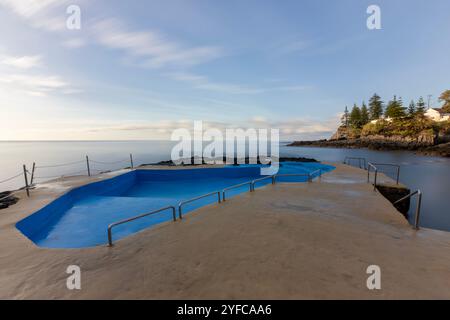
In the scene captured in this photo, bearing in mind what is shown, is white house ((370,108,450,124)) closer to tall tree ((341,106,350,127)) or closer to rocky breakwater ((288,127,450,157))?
rocky breakwater ((288,127,450,157))

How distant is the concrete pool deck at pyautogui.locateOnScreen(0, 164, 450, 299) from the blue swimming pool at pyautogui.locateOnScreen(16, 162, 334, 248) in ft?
3.95

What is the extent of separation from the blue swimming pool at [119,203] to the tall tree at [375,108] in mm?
59314

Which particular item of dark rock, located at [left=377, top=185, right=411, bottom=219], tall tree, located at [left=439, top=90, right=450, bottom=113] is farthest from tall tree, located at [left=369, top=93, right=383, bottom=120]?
dark rock, located at [left=377, top=185, right=411, bottom=219]

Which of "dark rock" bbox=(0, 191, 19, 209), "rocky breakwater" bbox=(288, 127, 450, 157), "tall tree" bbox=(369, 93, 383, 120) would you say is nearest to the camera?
"dark rock" bbox=(0, 191, 19, 209)

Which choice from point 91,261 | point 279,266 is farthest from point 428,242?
point 91,261

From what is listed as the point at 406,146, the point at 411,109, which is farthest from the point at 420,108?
the point at 406,146

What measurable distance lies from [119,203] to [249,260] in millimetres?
7110

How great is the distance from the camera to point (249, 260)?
2816 mm

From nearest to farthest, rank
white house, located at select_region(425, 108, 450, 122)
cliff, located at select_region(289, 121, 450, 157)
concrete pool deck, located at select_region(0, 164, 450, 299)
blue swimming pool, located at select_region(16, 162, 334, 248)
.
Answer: concrete pool deck, located at select_region(0, 164, 450, 299), blue swimming pool, located at select_region(16, 162, 334, 248), cliff, located at select_region(289, 121, 450, 157), white house, located at select_region(425, 108, 450, 122)

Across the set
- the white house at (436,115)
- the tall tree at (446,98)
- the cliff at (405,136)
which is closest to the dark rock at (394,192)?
the cliff at (405,136)

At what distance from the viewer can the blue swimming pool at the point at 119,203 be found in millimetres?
5590

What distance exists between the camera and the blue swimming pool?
18.3ft

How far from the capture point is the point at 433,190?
1155 centimetres

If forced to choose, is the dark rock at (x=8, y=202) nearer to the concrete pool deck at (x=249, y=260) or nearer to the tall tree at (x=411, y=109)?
the concrete pool deck at (x=249, y=260)
